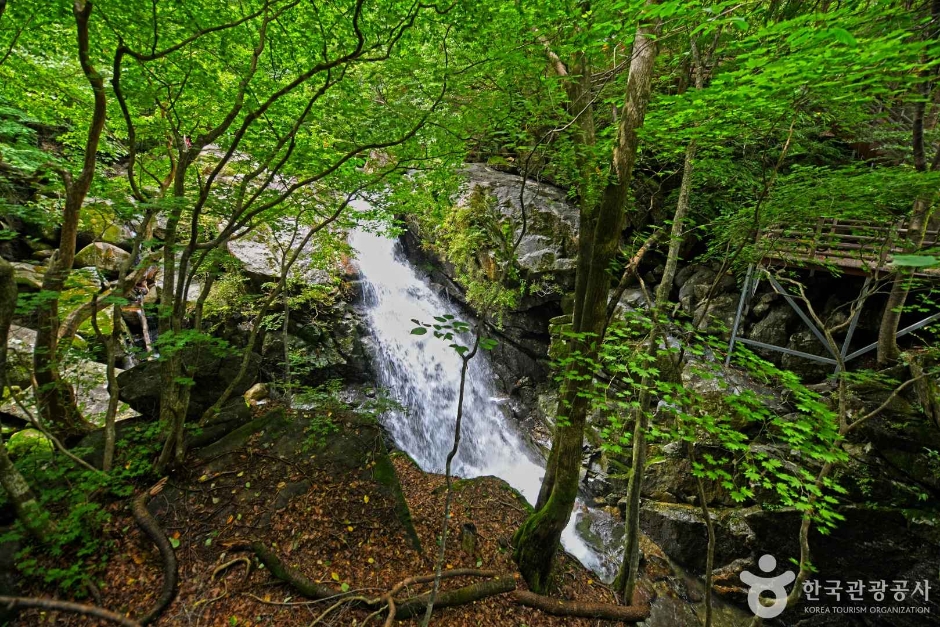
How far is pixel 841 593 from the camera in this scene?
6.42 m

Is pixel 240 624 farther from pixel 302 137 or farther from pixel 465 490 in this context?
pixel 302 137

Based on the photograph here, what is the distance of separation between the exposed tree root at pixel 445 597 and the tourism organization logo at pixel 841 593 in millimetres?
3430

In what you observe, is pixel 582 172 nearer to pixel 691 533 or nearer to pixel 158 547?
pixel 158 547

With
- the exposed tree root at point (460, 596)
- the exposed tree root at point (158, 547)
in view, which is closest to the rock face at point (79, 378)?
the exposed tree root at point (158, 547)

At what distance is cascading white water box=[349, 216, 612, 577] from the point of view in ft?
33.5

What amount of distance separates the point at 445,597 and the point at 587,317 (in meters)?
3.62

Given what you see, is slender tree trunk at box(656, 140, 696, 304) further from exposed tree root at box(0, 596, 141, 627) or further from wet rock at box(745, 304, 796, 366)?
exposed tree root at box(0, 596, 141, 627)

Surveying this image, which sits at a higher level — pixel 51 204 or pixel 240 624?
pixel 51 204

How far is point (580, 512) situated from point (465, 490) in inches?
165

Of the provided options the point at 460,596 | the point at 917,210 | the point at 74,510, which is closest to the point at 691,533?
the point at 460,596

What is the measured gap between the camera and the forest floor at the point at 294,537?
336 centimetres

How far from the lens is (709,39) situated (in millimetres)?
5094

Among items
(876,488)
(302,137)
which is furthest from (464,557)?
(876,488)

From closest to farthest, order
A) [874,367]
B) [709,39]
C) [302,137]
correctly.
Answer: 1. [302,137]
2. [709,39]
3. [874,367]
